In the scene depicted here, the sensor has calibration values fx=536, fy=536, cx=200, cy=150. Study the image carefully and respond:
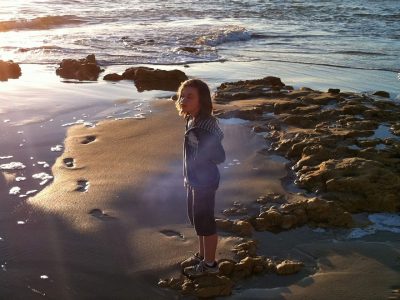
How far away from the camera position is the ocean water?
597 inches

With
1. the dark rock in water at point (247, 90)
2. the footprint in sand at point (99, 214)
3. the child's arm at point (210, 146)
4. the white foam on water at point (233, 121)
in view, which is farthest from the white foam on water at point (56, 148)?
the child's arm at point (210, 146)

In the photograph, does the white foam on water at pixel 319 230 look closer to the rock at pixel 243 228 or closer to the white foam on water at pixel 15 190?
the rock at pixel 243 228

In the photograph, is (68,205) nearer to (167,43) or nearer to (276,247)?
(276,247)

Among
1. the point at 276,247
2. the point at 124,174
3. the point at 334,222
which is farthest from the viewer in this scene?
the point at 124,174

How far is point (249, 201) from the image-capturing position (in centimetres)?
521

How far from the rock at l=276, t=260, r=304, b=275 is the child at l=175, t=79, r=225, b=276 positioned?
0.46m

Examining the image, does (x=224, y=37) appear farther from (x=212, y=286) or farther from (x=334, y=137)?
(x=212, y=286)

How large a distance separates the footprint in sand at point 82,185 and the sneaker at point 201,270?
6.29 feet

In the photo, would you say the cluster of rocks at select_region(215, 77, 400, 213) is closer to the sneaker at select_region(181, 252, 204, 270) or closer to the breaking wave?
the sneaker at select_region(181, 252, 204, 270)

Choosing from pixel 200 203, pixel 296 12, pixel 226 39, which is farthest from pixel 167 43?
pixel 200 203

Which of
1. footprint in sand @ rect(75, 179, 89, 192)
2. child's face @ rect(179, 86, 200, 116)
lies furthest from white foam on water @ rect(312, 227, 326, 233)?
footprint in sand @ rect(75, 179, 89, 192)

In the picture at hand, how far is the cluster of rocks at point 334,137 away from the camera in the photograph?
5.23m

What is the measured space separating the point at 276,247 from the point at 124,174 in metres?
2.19

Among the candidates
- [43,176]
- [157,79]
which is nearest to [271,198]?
[43,176]
